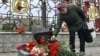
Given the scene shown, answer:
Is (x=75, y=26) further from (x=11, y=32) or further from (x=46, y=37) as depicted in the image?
(x=11, y=32)

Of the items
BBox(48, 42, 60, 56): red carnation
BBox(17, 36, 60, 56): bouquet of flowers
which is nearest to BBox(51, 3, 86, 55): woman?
BBox(17, 36, 60, 56): bouquet of flowers

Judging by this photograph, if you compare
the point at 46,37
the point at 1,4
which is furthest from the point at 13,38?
the point at 46,37

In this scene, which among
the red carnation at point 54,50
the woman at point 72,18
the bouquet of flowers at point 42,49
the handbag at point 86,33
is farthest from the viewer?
the handbag at point 86,33

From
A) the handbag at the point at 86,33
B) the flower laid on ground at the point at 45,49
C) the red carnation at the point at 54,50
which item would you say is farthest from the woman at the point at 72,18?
the red carnation at the point at 54,50

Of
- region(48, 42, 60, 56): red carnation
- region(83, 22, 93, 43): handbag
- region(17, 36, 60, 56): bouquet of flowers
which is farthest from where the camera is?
region(83, 22, 93, 43): handbag

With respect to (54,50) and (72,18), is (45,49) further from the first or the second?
(72,18)

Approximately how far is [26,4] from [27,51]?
576 centimetres

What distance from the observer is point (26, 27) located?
12.8m

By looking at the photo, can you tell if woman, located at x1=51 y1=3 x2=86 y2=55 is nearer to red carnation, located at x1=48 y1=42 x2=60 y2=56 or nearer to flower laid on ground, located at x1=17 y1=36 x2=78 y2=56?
flower laid on ground, located at x1=17 y1=36 x2=78 y2=56

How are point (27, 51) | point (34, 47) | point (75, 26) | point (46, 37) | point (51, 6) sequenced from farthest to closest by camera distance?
point (51, 6), point (75, 26), point (46, 37), point (27, 51), point (34, 47)

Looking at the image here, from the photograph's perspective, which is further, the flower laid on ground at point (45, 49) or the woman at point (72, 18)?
the woman at point (72, 18)

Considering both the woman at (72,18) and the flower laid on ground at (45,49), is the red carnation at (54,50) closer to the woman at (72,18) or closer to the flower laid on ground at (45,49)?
the flower laid on ground at (45,49)

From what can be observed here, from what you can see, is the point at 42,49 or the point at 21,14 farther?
the point at 21,14

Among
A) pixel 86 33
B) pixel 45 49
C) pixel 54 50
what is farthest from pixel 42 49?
pixel 86 33
